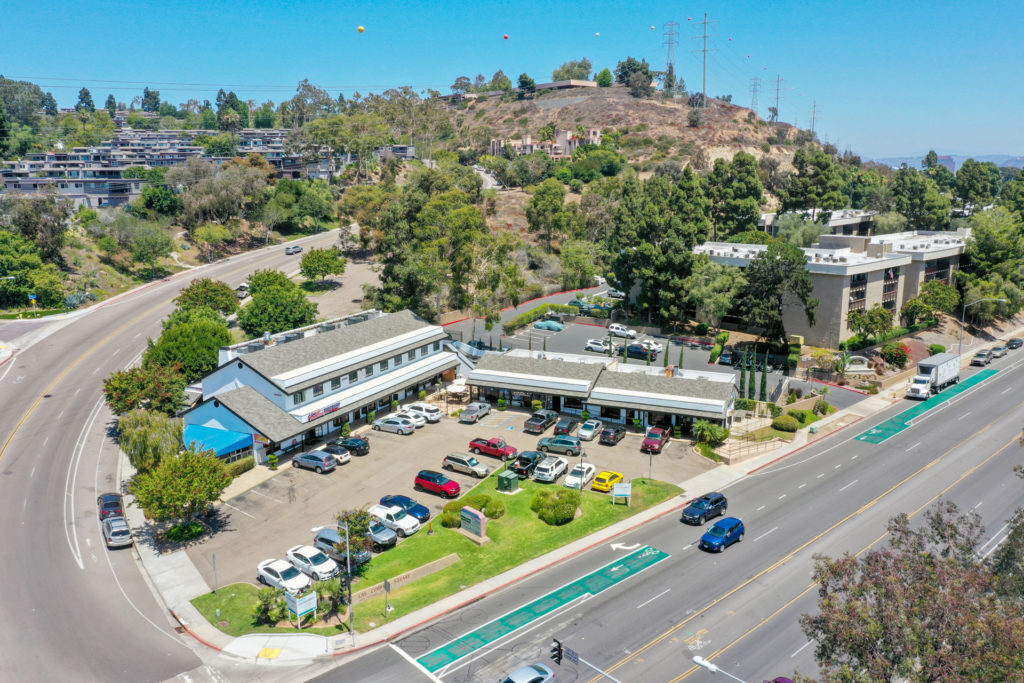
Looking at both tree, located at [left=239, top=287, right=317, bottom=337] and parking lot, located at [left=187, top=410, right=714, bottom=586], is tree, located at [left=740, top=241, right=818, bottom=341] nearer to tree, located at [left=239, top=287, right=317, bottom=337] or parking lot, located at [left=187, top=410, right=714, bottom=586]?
parking lot, located at [left=187, top=410, right=714, bottom=586]

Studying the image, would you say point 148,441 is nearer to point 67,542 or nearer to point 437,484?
point 67,542

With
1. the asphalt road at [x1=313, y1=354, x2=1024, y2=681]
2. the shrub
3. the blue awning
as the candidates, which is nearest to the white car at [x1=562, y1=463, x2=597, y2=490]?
the asphalt road at [x1=313, y1=354, x2=1024, y2=681]

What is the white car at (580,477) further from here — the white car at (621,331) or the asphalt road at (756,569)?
the white car at (621,331)

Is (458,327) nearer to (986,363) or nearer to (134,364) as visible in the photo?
(134,364)

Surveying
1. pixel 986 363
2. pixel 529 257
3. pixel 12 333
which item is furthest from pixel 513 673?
pixel 529 257

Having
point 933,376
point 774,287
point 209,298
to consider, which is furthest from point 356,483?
point 933,376
